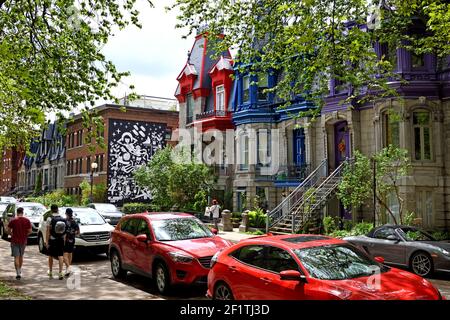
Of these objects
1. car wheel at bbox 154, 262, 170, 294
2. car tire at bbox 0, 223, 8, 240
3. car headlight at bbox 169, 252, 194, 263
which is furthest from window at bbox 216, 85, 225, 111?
car headlight at bbox 169, 252, 194, 263

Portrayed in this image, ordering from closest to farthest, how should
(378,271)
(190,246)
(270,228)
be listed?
1. (378,271)
2. (190,246)
3. (270,228)

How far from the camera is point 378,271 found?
6.87 meters

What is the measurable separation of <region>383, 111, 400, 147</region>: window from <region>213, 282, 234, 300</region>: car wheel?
1577 centimetres

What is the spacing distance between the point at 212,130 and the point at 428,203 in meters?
16.1

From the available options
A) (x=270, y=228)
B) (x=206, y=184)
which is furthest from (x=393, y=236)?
(x=206, y=184)

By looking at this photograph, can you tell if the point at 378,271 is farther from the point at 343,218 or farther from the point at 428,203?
the point at 343,218

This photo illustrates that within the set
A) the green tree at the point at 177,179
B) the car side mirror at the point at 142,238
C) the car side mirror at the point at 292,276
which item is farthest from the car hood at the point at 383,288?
the green tree at the point at 177,179

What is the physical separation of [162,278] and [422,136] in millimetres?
15502

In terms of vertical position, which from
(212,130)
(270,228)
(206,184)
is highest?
(212,130)

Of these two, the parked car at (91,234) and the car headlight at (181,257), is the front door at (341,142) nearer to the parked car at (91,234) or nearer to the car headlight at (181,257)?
the parked car at (91,234)

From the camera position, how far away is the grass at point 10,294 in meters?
9.12

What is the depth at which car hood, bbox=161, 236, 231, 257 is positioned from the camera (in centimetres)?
1001

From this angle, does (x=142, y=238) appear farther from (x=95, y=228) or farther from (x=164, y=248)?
(x=95, y=228)

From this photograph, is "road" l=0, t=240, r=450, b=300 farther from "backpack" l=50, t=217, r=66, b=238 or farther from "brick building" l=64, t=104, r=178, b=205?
"brick building" l=64, t=104, r=178, b=205
